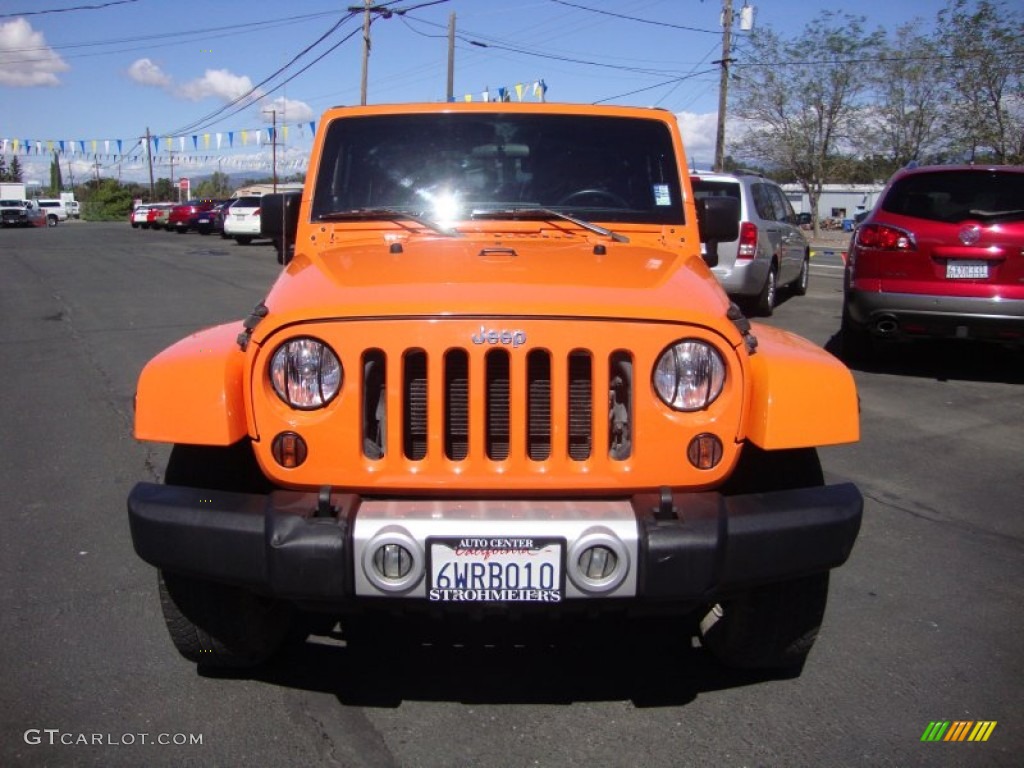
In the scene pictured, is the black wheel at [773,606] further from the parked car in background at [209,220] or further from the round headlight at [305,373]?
the parked car in background at [209,220]

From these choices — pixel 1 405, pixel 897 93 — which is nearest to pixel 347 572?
pixel 1 405

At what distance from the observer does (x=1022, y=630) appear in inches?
138

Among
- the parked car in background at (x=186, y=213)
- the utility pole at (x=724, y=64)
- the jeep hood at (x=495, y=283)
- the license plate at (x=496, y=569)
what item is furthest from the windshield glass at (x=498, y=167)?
the parked car in background at (x=186, y=213)

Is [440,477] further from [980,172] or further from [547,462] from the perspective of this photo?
[980,172]

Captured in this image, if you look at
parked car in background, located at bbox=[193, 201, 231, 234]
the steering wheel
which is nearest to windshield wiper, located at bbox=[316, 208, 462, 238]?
the steering wheel

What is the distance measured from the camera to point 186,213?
39.3 m

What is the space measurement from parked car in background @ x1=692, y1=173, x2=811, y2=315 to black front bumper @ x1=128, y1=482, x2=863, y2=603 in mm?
7390

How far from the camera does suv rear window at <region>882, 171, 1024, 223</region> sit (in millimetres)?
7383

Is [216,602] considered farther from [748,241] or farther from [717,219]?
[748,241]

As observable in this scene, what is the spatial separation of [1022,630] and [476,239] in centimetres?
251

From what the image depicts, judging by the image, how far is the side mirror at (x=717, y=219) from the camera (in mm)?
4184

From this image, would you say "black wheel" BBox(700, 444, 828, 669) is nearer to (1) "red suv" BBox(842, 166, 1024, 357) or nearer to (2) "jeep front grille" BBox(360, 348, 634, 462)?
(2) "jeep front grille" BBox(360, 348, 634, 462)

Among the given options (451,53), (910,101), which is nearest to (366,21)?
(451,53)

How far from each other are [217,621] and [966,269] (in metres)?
6.43
